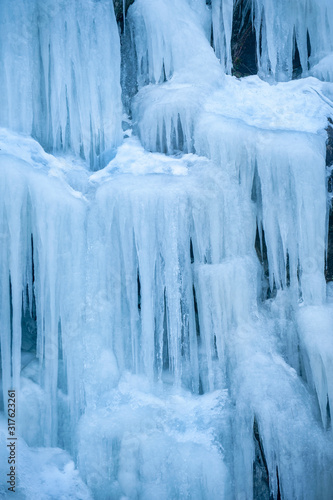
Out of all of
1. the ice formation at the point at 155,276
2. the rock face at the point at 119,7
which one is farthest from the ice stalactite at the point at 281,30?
the rock face at the point at 119,7

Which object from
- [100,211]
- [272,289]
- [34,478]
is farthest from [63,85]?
[34,478]

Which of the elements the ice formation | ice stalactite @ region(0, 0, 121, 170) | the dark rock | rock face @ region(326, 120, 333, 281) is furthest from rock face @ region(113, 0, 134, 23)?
rock face @ region(326, 120, 333, 281)

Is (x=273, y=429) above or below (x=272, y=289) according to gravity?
below

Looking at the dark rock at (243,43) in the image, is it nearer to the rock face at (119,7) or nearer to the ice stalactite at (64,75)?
the rock face at (119,7)

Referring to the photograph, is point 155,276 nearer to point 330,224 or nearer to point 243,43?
point 330,224

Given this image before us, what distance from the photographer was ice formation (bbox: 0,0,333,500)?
18.0 feet

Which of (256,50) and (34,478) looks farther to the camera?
(256,50)

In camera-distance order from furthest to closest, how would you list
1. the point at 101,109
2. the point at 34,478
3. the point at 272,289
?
the point at 101,109 → the point at 272,289 → the point at 34,478

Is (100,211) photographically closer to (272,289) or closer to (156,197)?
(156,197)

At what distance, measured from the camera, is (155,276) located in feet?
20.1

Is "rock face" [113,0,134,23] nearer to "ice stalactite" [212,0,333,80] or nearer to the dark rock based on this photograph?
"ice stalactite" [212,0,333,80]

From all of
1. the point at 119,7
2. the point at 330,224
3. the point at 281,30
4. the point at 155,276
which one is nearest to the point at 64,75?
the point at 119,7

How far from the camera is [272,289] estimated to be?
6.71 m

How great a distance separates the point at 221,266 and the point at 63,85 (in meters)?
3.34
